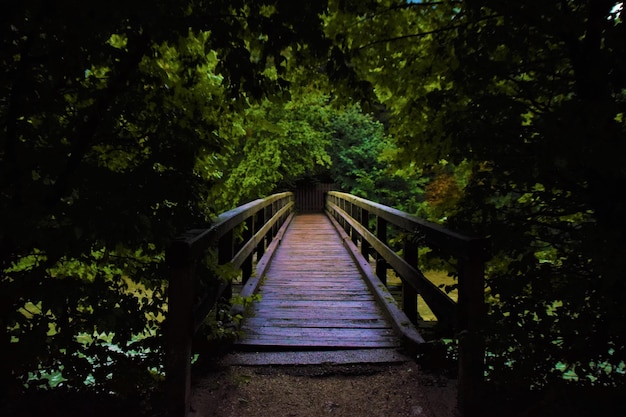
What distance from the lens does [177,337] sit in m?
2.33

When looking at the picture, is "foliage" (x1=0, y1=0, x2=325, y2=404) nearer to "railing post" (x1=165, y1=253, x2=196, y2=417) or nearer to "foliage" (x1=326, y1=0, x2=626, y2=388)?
"railing post" (x1=165, y1=253, x2=196, y2=417)

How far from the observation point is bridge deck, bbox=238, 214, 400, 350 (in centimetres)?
367

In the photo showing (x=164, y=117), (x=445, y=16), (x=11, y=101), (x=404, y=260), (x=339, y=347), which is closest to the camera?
(x=11, y=101)

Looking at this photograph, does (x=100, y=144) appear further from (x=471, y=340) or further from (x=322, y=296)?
(x=322, y=296)

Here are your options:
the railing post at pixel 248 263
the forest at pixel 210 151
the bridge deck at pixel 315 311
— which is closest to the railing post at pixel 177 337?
the forest at pixel 210 151

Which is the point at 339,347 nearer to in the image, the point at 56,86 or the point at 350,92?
the point at 350,92

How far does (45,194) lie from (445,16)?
8.77 feet

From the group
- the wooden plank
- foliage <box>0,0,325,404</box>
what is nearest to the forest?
foliage <box>0,0,325,404</box>

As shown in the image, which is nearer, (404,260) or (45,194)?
(45,194)

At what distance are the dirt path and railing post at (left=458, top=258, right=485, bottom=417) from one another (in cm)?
16

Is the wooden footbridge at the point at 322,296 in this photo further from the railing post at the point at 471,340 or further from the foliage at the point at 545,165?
the foliage at the point at 545,165

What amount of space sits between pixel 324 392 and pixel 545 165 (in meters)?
1.92

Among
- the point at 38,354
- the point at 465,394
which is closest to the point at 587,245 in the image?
the point at 465,394

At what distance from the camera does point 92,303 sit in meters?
2.17
